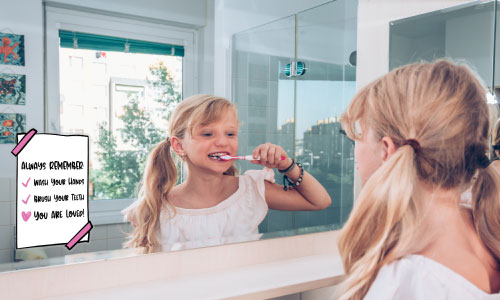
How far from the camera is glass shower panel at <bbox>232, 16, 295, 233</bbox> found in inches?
45.3

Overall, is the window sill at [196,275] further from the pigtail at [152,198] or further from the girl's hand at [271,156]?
the girl's hand at [271,156]

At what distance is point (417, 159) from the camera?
28.3 inches

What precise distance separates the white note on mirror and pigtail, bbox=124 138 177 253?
0.38 feet

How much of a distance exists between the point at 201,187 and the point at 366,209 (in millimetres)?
508

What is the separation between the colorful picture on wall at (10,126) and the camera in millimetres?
845

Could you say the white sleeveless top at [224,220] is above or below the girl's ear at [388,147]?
below

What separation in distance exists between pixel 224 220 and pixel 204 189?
113 mm

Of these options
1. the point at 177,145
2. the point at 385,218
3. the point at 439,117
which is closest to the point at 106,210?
the point at 177,145

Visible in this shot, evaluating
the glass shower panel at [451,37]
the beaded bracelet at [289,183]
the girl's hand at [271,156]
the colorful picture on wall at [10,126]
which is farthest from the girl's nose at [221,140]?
the glass shower panel at [451,37]

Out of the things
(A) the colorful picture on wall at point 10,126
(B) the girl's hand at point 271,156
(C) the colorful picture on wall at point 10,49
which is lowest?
(B) the girl's hand at point 271,156

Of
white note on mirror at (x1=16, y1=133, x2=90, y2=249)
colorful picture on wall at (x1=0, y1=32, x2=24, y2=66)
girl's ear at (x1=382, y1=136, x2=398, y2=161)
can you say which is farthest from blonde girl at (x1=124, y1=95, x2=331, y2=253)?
girl's ear at (x1=382, y1=136, x2=398, y2=161)

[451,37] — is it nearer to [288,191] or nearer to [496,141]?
[496,141]

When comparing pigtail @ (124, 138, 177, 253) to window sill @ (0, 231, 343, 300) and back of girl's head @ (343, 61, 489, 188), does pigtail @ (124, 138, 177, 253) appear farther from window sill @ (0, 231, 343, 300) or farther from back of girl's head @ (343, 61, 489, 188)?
back of girl's head @ (343, 61, 489, 188)

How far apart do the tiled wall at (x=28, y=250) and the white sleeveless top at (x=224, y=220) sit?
129 millimetres
